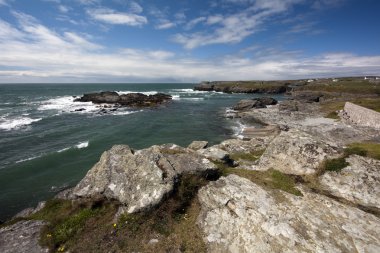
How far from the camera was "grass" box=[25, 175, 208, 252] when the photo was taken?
9.78 metres

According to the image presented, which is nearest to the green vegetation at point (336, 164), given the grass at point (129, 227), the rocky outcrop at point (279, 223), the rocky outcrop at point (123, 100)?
the rocky outcrop at point (279, 223)

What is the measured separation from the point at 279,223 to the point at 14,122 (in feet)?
189

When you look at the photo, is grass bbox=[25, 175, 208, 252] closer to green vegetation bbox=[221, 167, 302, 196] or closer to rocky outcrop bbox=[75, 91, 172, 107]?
green vegetation bbox=[221, 167, 302, 196]

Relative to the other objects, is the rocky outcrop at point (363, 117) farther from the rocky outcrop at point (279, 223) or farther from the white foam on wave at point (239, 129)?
the rocky outcrop at point (279, 223)

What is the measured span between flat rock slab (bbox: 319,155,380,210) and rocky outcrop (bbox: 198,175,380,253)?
5.88ft

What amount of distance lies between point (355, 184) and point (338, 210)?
10.9 ft

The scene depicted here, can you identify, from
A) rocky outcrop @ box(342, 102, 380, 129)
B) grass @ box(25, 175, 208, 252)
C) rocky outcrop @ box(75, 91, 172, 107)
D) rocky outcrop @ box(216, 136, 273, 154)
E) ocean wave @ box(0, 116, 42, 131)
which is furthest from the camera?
rocky outcrop @ box(75, 91, 172, 107)

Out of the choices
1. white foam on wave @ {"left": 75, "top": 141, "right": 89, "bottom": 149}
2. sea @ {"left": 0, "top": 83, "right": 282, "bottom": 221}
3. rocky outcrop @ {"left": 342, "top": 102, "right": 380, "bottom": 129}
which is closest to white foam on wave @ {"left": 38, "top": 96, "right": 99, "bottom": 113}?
sea @ {"left": 0, "top": 83, "right": 282, "bottom": 221}

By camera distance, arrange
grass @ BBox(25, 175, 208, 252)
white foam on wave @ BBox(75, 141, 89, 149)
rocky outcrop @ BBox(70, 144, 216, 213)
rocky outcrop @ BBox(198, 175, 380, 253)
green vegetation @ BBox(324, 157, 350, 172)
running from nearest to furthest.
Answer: rocky outcrop @ BBox(198, 175, 380, 253), grass @ BBox(25, 175, 208, 252), rocky outcrop @ BBox(70, 144, 216, 213), green vegetation @ BBox(324, 157, 350, 172), white foam on wave @ BBox(75, 141, 89, 149)

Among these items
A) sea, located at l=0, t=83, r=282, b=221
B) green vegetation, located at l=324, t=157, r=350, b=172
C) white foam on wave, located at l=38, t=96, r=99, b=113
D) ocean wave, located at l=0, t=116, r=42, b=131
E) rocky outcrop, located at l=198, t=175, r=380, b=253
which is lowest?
sea, located at l=0, t=83, r=282, b=221

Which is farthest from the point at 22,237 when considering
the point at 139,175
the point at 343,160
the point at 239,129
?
the point at 239,129

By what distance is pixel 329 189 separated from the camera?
1263 centimetres

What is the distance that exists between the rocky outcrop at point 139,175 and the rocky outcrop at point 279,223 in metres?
1.85

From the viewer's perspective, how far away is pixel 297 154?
50.6ft
